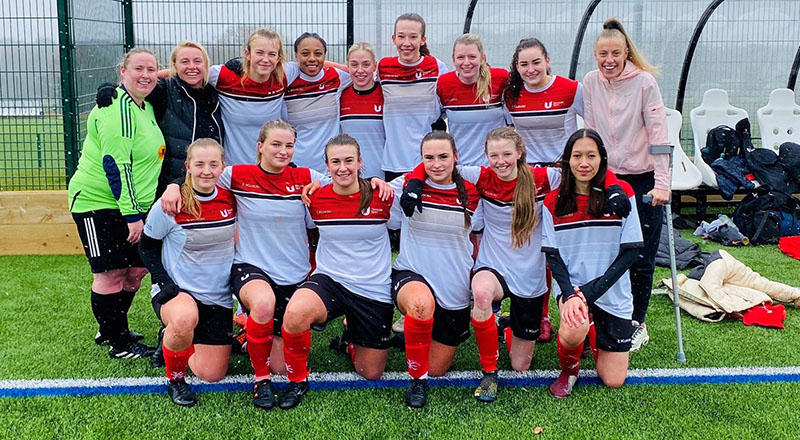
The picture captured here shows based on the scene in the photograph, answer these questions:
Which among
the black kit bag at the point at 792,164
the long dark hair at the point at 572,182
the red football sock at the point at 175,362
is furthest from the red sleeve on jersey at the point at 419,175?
the black kit bag at the point at 792,164

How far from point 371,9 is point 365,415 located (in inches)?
184

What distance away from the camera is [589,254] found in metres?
3.77

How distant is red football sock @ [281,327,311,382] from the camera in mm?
3629

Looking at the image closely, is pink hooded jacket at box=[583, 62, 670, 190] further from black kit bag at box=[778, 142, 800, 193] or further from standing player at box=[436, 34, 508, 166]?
black kit bag at box=[778, 142, 800, 193]

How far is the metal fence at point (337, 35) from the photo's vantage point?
6.74 metres

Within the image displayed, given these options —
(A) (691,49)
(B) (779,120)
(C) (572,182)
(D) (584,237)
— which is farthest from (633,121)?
(B) (779,120)

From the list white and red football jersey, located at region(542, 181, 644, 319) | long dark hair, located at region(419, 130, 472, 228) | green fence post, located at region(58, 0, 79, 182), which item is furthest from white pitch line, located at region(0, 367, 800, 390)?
green fence post, located at region(58, 0, 79, 182)

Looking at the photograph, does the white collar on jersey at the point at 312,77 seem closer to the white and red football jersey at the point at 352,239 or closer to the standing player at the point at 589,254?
the white and red football jersey at the point at 352,239

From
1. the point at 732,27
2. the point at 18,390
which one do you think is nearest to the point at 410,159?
the point at 18,390

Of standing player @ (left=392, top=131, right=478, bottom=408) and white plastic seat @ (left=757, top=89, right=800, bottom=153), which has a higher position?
white plastic seat @ (left=757, top=89, right=800, bottom=153)

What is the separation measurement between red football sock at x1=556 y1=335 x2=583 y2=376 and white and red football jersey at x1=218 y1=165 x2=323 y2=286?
54.7 inches

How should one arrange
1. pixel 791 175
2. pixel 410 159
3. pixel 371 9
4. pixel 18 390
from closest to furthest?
pixel 18 390 < pixel 410 159 < pixel 371 9 < pixel 791 175

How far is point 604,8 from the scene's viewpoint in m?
8.75

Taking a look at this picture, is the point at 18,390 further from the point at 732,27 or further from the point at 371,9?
the point at 732,27
